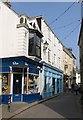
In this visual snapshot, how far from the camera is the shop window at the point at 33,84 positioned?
84.0ft

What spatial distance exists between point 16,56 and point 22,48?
3.22ft

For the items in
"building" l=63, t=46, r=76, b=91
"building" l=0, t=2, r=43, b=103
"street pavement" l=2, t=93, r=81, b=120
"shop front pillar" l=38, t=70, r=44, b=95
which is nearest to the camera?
"street pavement" l=2, t=93, r=81, b=120

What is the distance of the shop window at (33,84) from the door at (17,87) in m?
1.13

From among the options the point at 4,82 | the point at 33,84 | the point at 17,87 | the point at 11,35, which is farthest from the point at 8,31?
the point at 33,84

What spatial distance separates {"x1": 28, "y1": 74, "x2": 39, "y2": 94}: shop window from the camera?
84.0 feet

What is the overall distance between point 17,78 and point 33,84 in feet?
8.76

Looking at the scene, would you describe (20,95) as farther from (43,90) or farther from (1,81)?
(43,90)

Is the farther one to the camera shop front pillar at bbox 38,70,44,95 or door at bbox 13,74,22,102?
shop front pillar at bbox 38,70,44,95

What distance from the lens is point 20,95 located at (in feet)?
78.6

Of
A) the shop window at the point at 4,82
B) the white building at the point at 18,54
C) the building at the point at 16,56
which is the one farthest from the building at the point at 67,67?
the shop window at the point at 4,82

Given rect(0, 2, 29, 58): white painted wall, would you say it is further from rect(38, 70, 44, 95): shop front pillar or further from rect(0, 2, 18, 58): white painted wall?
rect(38, 70, 44, 95): shop front pillar

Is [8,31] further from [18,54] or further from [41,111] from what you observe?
[41,111]

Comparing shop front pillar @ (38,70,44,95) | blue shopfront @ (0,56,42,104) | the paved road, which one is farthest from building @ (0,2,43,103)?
shop front pillar @ (38,70,44,95)

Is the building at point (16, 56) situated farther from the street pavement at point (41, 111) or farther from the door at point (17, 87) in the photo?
the street pavement at point (41, 111)
